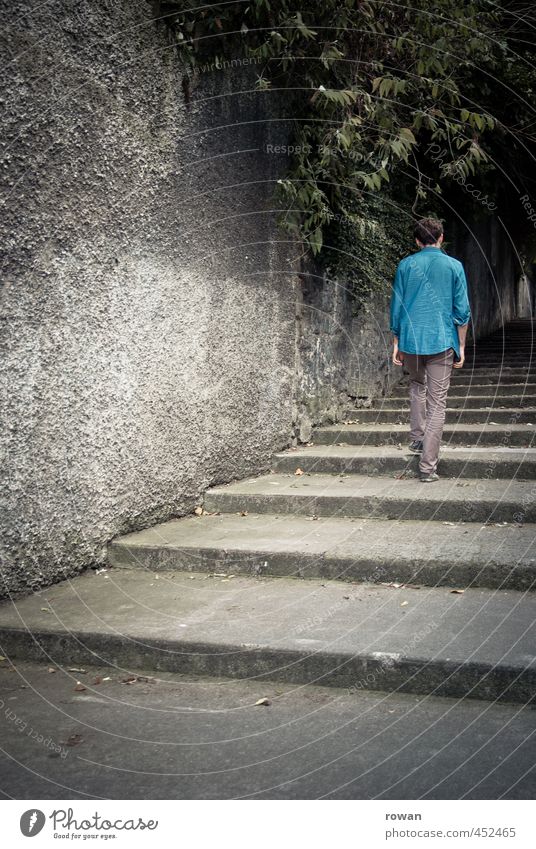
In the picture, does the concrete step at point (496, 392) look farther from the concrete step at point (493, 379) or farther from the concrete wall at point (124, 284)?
the concrete wall at point (124, 284)

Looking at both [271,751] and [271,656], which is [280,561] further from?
[271,751]

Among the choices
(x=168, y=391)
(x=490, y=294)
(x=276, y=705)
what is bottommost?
(x=276, y=705)

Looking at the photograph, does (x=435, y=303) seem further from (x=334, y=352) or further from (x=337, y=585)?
(x=337, y=585)

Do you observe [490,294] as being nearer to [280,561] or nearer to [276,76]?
[276,76]

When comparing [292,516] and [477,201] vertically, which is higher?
[477,201]

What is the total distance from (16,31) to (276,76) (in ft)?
9.83

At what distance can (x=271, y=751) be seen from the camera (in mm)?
3066

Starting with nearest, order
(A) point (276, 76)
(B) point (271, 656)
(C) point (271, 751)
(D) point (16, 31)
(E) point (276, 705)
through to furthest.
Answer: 1. (C) point (271, 751)
2. (E) point (276, 705)
3. (B) point (271, 656)
4. (D) point (16, 31)
5. (A) point (276, 76)

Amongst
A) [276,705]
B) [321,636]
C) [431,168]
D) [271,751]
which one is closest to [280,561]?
[321,636]

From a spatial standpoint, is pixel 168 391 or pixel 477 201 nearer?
pixel 168 391

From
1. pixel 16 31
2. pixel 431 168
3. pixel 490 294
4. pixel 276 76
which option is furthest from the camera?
pixel 490 294

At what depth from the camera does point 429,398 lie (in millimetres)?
6465

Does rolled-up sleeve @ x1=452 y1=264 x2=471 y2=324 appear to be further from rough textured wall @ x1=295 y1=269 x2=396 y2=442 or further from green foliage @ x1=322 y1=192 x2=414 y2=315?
Result: green foliage @ x1=322 y1=192 x2=414 y2=315

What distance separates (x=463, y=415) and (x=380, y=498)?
276 cm
